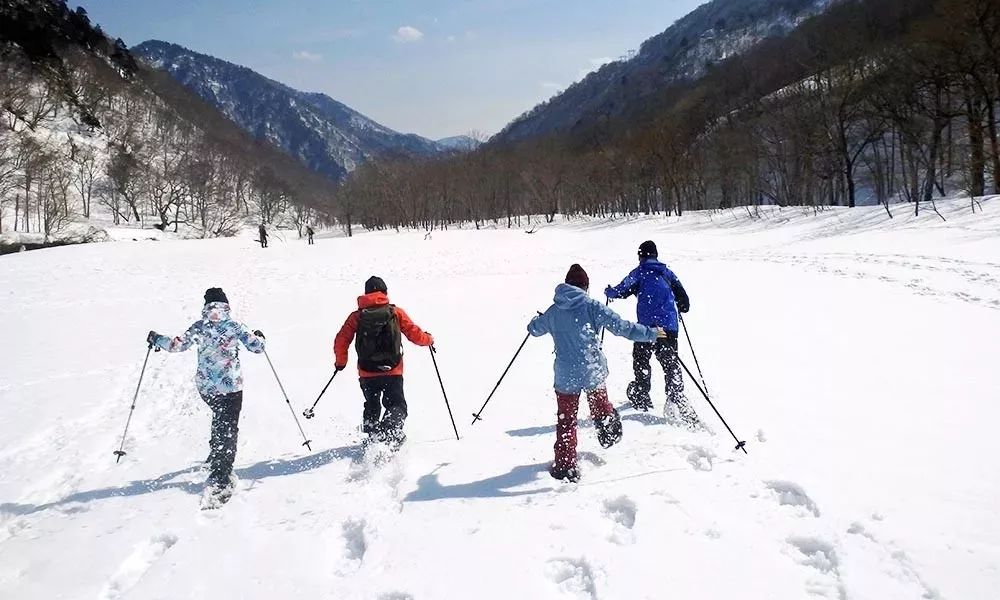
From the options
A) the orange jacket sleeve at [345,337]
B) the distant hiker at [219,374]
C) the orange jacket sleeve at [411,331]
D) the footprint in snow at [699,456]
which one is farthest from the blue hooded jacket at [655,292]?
the distant hiker at [219,374]

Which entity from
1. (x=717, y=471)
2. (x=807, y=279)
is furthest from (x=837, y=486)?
(x=807, y=279)

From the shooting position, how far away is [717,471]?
4629 millimetres

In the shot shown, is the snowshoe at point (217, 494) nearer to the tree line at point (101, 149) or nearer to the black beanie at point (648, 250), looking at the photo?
the black beanie at point (648, 250)

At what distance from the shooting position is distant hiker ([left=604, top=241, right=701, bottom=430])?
6195mm

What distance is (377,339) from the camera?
5.30 m

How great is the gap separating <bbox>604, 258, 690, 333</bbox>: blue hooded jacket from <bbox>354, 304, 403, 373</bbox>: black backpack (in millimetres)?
2635

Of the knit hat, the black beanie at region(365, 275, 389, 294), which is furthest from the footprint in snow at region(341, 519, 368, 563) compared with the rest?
the knit hat

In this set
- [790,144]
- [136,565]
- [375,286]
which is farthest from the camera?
[790,144]

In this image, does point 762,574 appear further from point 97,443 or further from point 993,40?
point 993,40

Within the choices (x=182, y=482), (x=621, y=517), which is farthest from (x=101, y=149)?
(x=621, y=517)

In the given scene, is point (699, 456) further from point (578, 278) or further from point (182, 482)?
point (182, 482)

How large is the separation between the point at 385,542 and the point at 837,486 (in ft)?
11.8

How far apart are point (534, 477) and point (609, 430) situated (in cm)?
90

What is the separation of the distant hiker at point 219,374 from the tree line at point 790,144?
30.6m
